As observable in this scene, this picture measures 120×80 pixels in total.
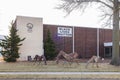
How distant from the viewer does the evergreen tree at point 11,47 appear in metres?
39.9

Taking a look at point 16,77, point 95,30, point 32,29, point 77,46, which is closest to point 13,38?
point 32,29

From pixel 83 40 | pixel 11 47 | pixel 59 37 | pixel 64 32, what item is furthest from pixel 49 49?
pixel 83 40

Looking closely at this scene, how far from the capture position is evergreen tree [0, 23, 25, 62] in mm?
39881

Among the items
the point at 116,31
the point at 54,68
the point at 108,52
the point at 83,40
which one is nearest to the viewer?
the point at 54,68

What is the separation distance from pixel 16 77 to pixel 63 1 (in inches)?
671

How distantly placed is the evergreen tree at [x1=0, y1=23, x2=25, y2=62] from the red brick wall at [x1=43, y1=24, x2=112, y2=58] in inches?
328

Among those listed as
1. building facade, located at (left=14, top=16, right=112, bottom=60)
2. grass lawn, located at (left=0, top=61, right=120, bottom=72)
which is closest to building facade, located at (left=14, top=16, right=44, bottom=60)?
building facade, located at (left=14, top=16, right=112, bottom=60)

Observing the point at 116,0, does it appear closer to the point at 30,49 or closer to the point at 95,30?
the point at 30,49

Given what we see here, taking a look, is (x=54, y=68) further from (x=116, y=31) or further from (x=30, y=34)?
(x=30, y=34)

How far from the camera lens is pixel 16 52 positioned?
40.2m

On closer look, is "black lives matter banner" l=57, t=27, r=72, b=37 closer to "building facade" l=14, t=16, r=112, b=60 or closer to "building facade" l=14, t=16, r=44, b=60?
"building facade" l=14, t=16, r=112, b=60

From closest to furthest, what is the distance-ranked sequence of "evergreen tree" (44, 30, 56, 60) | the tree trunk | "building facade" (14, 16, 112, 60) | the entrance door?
1. the tree trunk
2. "building facade" (14, 16, 112, 60)
3. "evergreen tree" (44, 30, 56, 60)
4. the entrance door

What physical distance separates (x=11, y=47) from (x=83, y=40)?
51.7ft

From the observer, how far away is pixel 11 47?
4006cm
